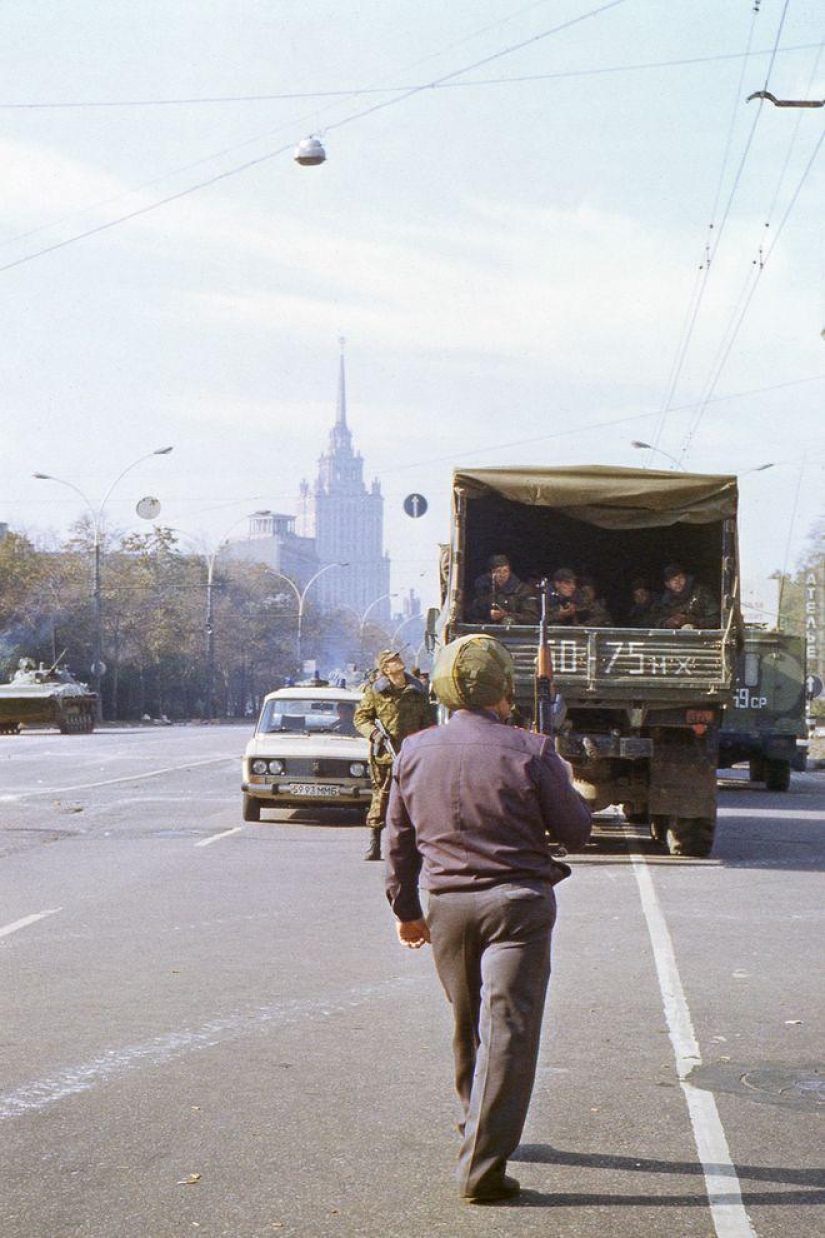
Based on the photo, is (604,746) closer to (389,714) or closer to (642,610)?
(389,714)

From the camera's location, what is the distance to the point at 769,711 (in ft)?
95.3

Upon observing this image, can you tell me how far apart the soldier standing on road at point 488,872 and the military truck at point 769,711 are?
75.1 feet

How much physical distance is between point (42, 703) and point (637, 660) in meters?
38.5

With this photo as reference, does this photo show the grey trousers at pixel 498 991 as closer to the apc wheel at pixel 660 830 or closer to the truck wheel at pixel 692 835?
the truck wheel at pixel 692 835

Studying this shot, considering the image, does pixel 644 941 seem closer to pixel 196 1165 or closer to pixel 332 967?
pixel 332 967

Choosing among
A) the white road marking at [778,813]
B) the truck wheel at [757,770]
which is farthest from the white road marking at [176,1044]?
the truck wheel at [757,770]

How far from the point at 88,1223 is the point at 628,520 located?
13.1 metres

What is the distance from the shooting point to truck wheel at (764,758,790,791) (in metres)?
29.0

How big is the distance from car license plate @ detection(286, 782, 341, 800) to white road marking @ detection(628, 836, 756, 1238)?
9.05 m

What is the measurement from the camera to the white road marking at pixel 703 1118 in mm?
5133

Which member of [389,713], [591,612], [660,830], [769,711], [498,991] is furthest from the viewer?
[769,711]

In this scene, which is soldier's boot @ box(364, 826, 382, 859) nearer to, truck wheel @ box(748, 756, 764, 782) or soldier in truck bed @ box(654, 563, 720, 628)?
soldier in truck bed @ box(654, 563, 720, 628)

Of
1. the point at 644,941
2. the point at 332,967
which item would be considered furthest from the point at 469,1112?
the point at 644,941

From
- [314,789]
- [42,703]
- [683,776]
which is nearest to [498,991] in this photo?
[683,776]
